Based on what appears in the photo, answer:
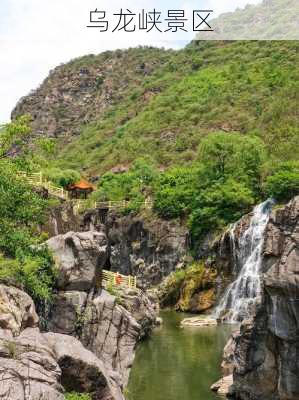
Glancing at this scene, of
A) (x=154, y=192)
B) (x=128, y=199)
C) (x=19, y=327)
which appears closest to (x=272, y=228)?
(x=19, y=327)

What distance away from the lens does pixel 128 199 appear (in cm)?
5725

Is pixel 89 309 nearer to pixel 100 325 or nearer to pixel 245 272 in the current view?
pixel 100 325

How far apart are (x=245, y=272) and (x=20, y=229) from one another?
845 inches

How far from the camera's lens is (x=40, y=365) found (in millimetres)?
11289

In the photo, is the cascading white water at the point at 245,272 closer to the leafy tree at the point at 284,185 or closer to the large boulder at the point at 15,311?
the leafy tree at the point at 284,185

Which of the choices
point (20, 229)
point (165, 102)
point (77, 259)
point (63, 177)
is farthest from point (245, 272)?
point (165, 102)

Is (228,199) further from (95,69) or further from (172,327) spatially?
(95,69)

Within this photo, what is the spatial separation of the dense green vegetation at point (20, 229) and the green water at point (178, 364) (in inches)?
213

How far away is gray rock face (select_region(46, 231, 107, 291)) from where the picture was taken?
1936 cm

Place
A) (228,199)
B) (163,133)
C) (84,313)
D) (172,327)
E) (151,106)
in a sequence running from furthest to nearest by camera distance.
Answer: (151,106)
(163,133)
(228,199)
(172,327)
(84,313)

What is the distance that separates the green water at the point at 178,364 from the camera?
21.1 meters

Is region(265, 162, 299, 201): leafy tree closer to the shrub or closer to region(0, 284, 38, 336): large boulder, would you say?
the shrub

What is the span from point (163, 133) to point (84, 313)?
188 ft

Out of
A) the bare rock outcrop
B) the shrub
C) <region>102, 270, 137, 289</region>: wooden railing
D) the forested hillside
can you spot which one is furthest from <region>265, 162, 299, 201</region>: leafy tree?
the shrub
